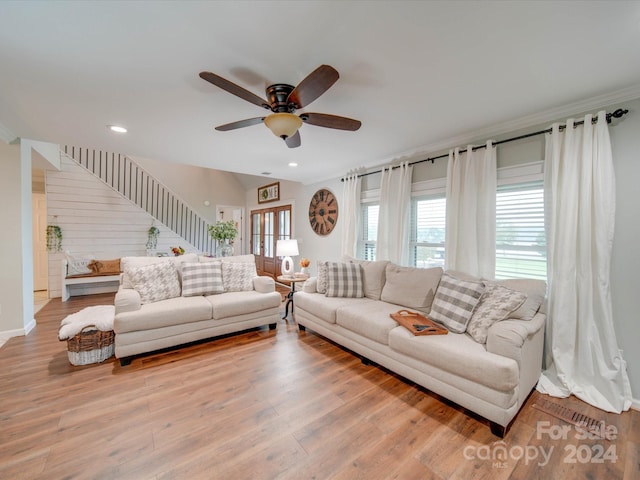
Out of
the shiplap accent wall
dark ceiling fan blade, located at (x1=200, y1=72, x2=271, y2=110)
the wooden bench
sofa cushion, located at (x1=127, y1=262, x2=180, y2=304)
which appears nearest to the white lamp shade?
sofa cushion, located at (x1=127, y1=262, x2=180, y2=304)

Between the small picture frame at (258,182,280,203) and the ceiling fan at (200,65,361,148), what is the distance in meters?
4.49

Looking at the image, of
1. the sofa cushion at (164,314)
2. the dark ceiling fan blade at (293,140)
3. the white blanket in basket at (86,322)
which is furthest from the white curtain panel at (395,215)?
the white blanket in basket at (86,322)

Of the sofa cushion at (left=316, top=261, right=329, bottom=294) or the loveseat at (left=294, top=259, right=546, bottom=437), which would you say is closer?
the loveseat at (left=294, top=259, right=546, bottom=437)

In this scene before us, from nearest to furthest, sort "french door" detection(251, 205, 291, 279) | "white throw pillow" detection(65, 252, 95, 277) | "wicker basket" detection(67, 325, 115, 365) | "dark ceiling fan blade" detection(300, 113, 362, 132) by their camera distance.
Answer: "dark ceiling fan blade" detection(300, 113, 362, 132), "wicker basket" detection(67, 325, 115, 365), "white throw pillow" detection(65, 252, 95, 277), "french door" detection(251, 205, 291, 279)

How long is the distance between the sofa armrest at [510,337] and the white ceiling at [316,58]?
182 cm

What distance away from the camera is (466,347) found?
1.99 metres

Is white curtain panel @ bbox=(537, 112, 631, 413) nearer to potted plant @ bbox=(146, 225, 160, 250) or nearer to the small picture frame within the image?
the small picture frame

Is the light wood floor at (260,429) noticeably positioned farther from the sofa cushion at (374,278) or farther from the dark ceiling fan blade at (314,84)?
the dark ceiling fan blade at (314,84)

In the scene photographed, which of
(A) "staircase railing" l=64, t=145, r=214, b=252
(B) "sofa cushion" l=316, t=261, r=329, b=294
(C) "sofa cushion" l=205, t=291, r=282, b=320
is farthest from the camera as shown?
(A) "staircase railing" l=64, t=145, r=214, b=252

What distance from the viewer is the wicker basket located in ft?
8.25

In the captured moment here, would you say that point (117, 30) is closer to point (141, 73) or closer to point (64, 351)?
point (141, 73)

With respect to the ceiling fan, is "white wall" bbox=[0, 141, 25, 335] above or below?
below

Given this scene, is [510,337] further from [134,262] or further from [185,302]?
[134,262]

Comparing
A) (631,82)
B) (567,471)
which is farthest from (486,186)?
(567,471)
